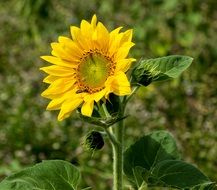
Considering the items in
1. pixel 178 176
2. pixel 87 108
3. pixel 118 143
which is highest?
pixel 87 108

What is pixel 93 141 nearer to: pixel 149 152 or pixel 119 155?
pixel 119 155

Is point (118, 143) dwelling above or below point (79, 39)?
below

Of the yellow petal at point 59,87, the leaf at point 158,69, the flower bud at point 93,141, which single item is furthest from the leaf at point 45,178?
the leaf at point 158,69

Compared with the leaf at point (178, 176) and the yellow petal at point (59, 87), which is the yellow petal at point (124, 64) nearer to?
the yellow petal at point (59, 87)

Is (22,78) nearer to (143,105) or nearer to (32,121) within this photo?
(32,121)

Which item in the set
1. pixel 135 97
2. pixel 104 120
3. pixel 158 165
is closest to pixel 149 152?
pixel 158 165

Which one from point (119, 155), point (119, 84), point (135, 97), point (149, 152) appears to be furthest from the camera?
point (135, 97)
